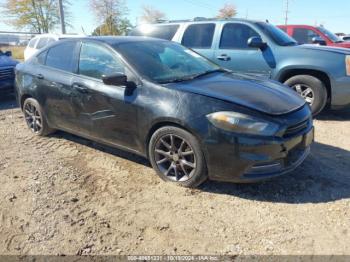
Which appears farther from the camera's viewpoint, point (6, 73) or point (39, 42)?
point (39, 42)

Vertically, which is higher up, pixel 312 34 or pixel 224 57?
pixel 312 34

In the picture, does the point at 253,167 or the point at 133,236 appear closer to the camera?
the point at 133,236

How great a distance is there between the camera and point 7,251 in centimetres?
271

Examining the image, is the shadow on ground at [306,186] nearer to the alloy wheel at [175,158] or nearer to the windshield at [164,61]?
the alloy wheel at [175,158]

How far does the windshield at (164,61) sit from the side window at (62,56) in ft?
2.74

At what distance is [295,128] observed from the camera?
10.7ft

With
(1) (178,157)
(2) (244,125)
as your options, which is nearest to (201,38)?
(1) (178,157)

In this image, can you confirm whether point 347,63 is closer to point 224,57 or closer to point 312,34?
point 224,57

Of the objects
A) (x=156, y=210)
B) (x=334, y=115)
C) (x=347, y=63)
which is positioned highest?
(x=347, y=63)

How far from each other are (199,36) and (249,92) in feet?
13.1

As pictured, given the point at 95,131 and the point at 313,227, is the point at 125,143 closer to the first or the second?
the point at 95,131

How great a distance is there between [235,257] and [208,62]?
9.09 feet

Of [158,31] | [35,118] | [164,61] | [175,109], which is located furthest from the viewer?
[158,31]

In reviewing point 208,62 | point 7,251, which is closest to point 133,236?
point 7,251
